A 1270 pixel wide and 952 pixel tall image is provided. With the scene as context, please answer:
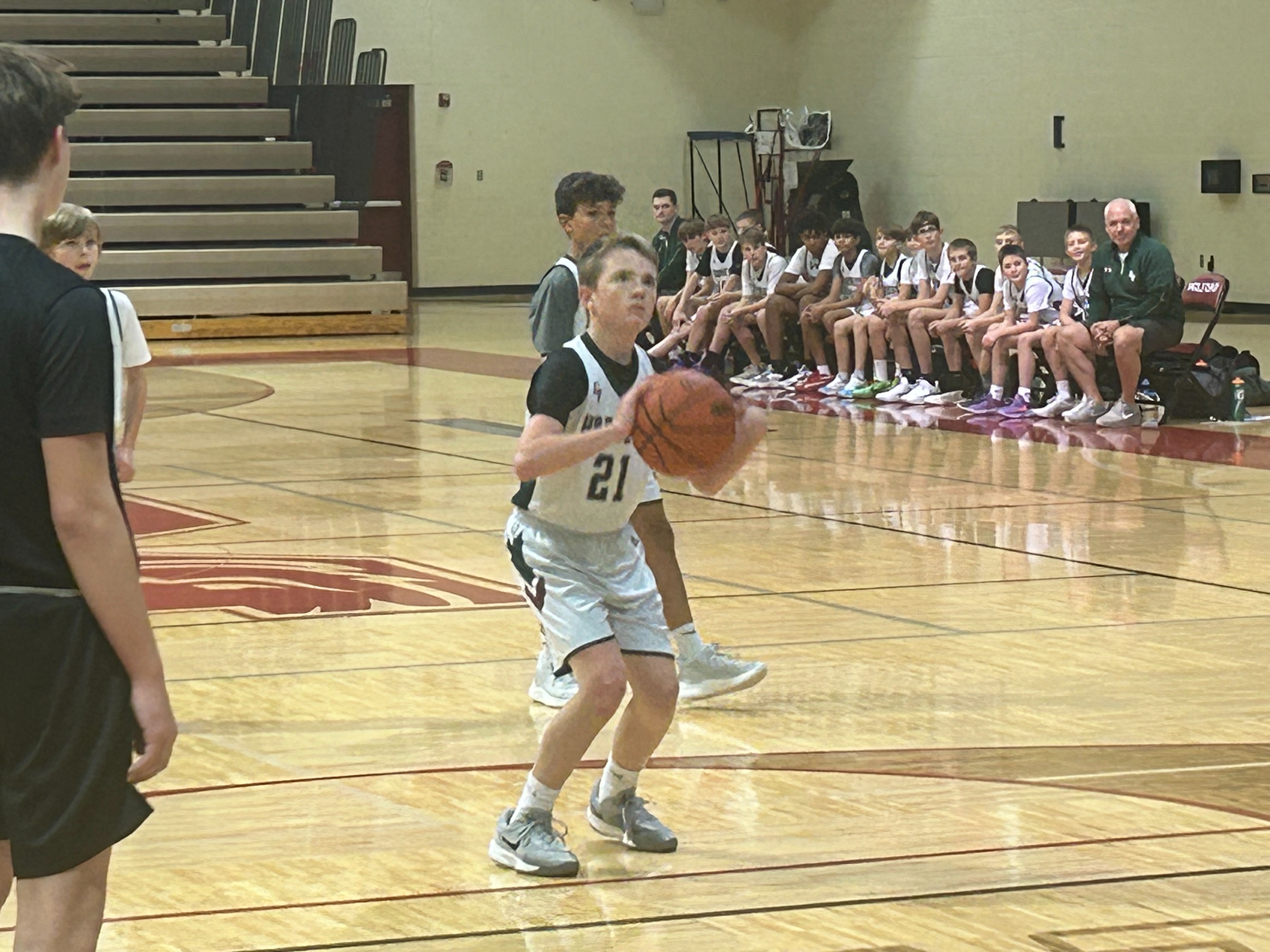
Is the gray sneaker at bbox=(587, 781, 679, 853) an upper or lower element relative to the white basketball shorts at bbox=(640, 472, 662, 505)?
lower

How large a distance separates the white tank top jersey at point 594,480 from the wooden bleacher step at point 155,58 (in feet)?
63.6

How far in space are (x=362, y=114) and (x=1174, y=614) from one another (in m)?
15.7

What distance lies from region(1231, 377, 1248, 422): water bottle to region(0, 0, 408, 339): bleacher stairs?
33.1 feet

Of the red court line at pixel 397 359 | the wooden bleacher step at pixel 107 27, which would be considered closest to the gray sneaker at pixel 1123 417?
the red court line at pixel 397 359

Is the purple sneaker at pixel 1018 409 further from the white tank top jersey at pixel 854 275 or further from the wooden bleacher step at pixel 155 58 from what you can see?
the wooden bleacher step at pixel 155 58

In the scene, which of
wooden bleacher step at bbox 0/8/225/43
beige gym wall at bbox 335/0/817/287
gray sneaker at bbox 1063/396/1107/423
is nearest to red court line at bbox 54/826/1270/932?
gray sneaker at bbox 1063/396/1107/423

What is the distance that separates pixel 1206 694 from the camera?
5.09 metres

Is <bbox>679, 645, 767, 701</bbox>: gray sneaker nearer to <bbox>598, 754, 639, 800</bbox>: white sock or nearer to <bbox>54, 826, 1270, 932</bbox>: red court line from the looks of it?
<bbox>598, 754, 639, 800</bbox>: white sock

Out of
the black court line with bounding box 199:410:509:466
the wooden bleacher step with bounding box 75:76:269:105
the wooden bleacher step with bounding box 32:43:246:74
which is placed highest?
the wooden bleacher step with bounding box 32:43:246:74

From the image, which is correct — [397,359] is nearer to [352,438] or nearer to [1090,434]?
[352,438]

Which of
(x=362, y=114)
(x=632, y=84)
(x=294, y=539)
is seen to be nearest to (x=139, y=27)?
(x=362, y=114)

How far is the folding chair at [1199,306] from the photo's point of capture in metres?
11.7

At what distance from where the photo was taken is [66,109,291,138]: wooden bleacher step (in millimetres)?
20797

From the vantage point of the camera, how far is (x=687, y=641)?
5184mm
